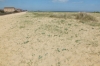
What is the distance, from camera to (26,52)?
12664 mm

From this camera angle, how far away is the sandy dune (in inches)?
446

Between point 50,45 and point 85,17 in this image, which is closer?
point 50,45

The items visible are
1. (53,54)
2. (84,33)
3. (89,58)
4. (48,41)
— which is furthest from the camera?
(84,33)

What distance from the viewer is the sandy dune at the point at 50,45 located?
11.3 metres

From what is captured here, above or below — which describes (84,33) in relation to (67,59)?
above

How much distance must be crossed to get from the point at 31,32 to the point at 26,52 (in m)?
3.90

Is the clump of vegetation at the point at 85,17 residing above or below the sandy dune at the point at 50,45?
above

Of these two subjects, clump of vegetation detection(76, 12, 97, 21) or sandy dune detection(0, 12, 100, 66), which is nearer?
sandy dune detection(0, 12, 100, 66)

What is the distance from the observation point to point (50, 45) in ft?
44.0

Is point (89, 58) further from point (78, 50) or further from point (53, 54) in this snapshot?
point (53, 54)

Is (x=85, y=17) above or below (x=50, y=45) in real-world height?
above

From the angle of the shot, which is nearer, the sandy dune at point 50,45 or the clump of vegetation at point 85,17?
the sandy dune at point 50,45

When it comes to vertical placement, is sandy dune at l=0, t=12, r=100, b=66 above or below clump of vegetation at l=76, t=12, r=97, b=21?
below

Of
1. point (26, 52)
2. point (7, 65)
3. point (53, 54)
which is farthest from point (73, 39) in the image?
point (7, 65)
